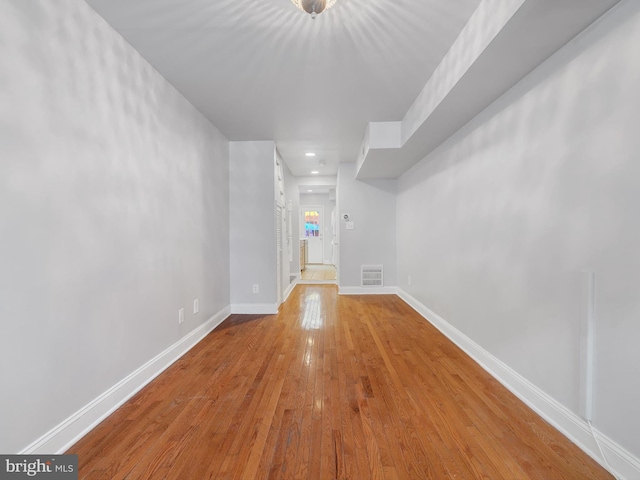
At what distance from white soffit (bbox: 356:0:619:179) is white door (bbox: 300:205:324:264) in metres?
6.34

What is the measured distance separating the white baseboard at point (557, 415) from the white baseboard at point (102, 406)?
2499mm

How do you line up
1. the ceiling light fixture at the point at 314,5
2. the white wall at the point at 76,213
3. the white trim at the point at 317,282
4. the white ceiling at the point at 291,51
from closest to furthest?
the white wall at the point at 76,213
the ceiling light fixture at the point at 314,5
the white ceiling at the point at 291,51
the white trim at the point at 317,282

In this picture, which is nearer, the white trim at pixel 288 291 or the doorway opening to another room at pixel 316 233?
the white trim at pixel 288 291

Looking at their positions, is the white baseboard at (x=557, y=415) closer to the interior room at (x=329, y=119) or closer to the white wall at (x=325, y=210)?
the interior room at (x=329, y=119)

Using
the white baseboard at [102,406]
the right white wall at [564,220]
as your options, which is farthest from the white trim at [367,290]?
the white baseboard at [102,406]

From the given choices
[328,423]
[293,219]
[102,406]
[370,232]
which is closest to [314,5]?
[328,423]

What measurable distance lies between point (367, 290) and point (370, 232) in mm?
1026

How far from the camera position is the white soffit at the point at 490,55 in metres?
1.19

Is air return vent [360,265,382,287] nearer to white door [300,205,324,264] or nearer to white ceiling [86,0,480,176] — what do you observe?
white ceiling [86,0,480,176]

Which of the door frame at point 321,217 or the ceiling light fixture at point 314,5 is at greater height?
the ceiling light fixture at point 314,5

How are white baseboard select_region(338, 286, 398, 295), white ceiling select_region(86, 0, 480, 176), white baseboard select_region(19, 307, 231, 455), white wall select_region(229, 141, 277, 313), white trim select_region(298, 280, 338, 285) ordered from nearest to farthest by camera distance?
white baseboard select_region(19, 307, 231, 455) < white ceiling select_region(86, 0, 480, 176) < white wall select_region(229, 141, 277, 313) < white baseboard select_region(338, 286, 398, 295) < white trim select_region(298, 280, 338, 285)

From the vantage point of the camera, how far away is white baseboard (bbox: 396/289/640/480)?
1128mm

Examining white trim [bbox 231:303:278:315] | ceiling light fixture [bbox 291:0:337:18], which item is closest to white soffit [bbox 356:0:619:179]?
ceiling light fixture [bbox 291:0:337:18]

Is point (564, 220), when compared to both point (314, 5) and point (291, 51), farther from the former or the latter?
point (291, 51)
